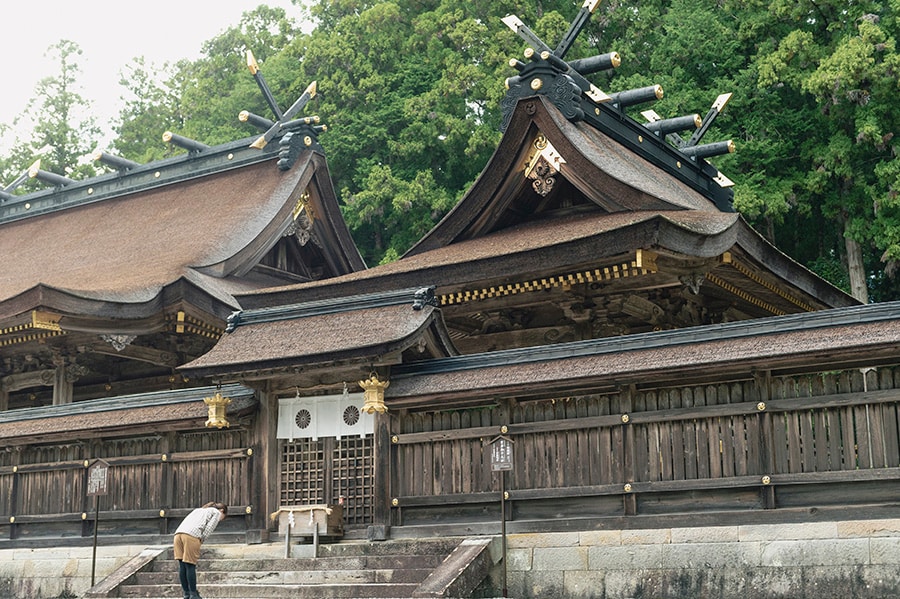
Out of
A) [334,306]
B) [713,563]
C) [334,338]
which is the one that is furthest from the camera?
[334,306]

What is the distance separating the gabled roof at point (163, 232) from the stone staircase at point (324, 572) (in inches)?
242

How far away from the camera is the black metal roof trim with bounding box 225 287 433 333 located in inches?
631

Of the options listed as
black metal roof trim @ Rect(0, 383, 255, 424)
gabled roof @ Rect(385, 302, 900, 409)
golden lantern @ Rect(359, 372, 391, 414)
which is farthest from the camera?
black metal roof trim @ Rect(0, 383, 255, 424)

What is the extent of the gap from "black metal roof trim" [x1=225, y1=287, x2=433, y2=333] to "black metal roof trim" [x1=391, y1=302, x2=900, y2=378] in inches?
36.8

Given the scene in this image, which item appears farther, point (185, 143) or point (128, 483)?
point (185, 143)

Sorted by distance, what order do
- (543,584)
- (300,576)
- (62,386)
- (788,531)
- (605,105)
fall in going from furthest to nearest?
1. (62,386)
2. (605,105)
3. (300,576)
4. (543,584)
5. (788,531)

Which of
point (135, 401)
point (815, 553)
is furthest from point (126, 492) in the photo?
point (815, 553)

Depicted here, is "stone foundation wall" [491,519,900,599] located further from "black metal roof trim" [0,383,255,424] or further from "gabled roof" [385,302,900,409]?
"black metal roof trim" [0,383,255,424]

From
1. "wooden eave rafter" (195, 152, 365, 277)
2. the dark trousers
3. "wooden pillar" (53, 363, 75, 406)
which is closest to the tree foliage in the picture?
"wooden eave rafter" (195, 152, 365, 277)

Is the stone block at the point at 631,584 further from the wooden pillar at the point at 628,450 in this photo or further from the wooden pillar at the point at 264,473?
the wooden pillar at the point at 264,473

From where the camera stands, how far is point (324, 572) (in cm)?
1452

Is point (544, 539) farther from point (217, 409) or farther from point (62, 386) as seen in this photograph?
point (62, 386)

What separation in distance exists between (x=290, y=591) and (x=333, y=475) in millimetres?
2392

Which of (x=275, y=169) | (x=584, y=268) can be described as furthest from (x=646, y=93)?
(x=275, y=169)
